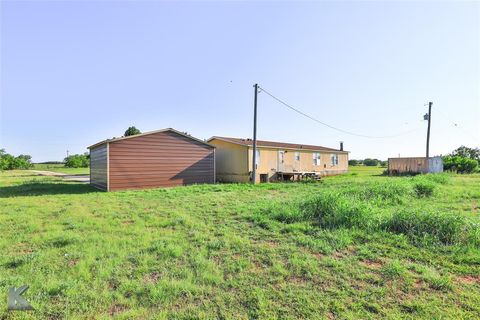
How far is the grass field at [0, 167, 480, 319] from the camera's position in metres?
2.70

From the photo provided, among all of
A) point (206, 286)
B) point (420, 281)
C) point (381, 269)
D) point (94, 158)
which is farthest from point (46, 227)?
point (94, 158)

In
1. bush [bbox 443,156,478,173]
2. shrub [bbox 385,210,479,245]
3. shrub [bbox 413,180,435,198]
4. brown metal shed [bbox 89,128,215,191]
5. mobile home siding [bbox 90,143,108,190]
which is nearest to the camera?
shrub [bbox 385,210,479,245]

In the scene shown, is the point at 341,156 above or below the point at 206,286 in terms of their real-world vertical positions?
above

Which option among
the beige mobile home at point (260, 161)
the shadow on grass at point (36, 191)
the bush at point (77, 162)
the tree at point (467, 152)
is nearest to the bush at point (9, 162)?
the bush at point (77, 162)

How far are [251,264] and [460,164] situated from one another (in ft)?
112

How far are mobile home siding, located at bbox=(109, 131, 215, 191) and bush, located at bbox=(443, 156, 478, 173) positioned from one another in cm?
2772

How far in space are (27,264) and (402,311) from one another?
4.79 m

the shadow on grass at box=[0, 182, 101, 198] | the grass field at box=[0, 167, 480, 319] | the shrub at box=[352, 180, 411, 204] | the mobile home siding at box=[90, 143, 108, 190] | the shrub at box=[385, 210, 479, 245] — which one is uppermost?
the mobile home siding at box=[90, 143, 108, 190]

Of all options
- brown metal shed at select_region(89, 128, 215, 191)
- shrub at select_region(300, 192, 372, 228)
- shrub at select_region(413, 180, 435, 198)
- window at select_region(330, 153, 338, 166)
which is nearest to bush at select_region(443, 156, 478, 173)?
window at select_region(330, 153, 338, 166)

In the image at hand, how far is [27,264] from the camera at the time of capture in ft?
12.2

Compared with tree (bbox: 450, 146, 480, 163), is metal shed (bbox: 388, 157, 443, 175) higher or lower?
lower

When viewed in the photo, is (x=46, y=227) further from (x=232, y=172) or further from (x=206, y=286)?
(x=232, y=172)

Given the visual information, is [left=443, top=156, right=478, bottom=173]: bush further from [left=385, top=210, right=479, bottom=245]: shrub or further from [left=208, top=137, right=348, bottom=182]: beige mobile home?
[left=385, top=210, right=479, bottom=245]: shrub

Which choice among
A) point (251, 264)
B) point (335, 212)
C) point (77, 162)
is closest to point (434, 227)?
point (335, 212)
